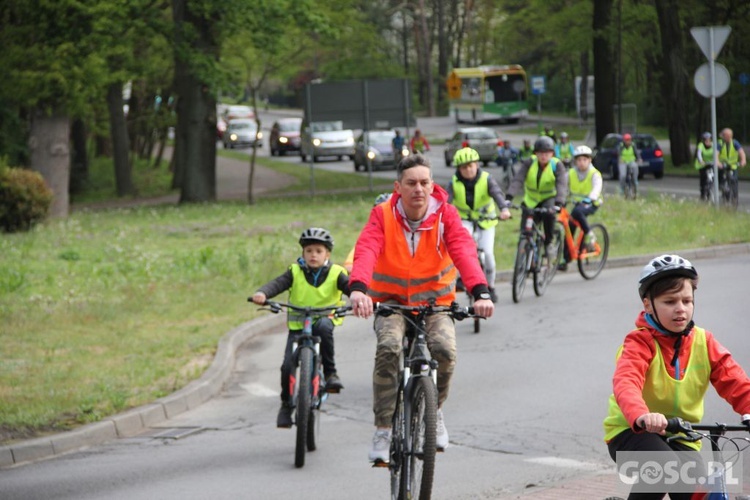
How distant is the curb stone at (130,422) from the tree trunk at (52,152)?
20.2m

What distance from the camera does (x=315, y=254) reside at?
880 centimetres

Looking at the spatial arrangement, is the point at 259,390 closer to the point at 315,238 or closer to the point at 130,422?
the point at 130,422

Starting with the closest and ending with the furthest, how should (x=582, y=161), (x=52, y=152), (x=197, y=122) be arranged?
(x=582, y=161)
(x=52, y=152)
(x=197, y=122)

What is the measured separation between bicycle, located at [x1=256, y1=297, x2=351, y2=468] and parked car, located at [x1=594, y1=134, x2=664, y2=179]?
32.6 metres

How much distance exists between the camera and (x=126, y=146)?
43.2m

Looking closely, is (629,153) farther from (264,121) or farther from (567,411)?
(264,121)

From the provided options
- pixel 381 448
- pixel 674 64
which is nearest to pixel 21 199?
pixel 381 448

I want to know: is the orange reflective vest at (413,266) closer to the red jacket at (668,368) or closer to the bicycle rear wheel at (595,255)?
the red jacket at (668,368)

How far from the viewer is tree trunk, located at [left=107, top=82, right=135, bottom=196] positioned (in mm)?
41969

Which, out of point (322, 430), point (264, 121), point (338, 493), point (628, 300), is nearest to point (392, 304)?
point (338, 493)

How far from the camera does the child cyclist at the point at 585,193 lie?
17.1m

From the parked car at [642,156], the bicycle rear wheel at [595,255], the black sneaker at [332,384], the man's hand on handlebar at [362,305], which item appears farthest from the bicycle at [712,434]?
the parked car at [642,156]

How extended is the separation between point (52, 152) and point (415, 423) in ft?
88.1

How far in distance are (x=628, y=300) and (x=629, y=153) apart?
17.7m
